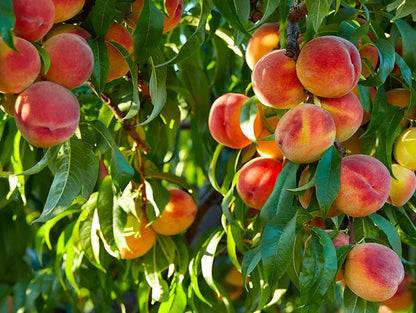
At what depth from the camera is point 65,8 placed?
741mm

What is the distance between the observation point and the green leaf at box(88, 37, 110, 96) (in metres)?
0.79

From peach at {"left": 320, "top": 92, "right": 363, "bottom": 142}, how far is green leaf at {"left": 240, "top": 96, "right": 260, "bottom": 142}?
0.37ft

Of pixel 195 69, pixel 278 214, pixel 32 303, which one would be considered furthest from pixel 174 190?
pixel 278 214

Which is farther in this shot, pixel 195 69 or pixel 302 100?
pixel 195 69

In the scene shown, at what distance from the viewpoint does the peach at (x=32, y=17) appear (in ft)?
2.16

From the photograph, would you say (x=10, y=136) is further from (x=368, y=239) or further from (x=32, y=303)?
(x=368, y=239)

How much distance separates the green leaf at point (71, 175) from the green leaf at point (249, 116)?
0.21 meters

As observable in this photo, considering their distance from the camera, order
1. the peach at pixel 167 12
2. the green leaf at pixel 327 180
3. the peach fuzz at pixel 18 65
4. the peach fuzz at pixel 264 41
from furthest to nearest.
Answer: the peach fuzz at pixel 264 41
the peach at pixel 167 12
the green leaf at pixel 327 180
the peach fuzz at pixel 18 65

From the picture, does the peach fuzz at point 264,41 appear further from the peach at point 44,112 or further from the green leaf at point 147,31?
the peach at point 44,112

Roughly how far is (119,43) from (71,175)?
17 centimetres

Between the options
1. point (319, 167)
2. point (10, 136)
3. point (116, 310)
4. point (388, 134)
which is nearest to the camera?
point (319, 167)

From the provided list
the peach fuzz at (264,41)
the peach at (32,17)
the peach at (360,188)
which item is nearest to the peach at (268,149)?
the peach fuzz at (264,41)

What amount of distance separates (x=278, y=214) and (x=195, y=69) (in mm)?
535

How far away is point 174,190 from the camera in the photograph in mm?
1300
